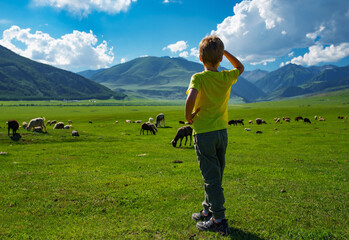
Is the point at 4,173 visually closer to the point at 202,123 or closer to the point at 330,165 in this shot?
the point at 202,123

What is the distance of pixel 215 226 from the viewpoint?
18.2 feet

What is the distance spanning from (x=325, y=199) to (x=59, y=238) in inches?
321

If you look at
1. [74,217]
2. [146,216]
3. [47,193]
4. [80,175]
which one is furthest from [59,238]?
[80,175]

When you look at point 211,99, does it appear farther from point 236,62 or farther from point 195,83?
point 236,62

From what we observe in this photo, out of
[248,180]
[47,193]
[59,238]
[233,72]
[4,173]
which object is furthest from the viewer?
[4,173]

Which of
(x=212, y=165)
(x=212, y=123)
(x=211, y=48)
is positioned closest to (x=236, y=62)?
(x=211, y=48)

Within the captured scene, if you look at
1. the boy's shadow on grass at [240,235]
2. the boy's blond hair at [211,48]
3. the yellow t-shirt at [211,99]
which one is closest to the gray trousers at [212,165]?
the yellow t-shirt at [211,99]

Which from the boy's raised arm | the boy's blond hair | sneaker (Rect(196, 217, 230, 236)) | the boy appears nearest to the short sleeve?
the boy

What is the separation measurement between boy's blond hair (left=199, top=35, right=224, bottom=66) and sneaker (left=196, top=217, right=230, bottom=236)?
396cm

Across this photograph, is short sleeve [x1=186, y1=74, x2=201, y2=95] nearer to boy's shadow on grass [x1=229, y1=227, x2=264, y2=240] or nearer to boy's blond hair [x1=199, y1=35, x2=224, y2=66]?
boy's blond hair [x1=199, y1=35, x2=224, y2=66]

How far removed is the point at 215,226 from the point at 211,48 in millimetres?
4323

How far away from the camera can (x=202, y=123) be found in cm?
550

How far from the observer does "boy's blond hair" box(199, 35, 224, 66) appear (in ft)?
17.6

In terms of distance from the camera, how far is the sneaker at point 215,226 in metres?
5.50
